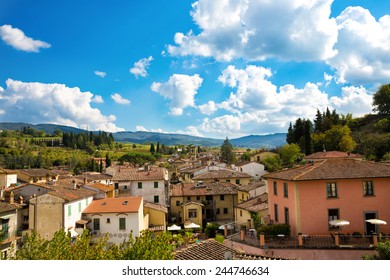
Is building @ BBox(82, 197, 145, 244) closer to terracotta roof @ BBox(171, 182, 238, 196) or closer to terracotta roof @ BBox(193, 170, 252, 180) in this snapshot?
terracotta roof @ BBox(171, 182, 238, 196)

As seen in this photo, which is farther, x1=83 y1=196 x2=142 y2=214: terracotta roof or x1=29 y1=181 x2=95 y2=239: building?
x1=83 y1=196 x2=142 y2=214: terracotta roof

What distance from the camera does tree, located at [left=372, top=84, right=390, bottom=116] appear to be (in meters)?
30.8

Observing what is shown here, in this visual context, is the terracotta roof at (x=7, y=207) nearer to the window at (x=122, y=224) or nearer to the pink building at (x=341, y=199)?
the window at (x=122, y=224)

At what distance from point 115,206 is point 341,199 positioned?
1020 centimetres

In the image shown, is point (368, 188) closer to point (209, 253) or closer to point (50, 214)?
point (209, 253)

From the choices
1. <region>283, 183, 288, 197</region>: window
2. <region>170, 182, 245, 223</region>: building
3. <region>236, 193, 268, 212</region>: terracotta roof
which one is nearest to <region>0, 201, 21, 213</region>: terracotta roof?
<region>283, 183, 288, 197</region>: window

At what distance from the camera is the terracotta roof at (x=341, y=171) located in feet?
36.2

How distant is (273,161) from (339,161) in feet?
76.7

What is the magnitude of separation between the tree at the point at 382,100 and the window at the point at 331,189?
2236 cm

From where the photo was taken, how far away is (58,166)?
46312mm

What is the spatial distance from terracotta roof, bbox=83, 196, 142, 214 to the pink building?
7814 mm

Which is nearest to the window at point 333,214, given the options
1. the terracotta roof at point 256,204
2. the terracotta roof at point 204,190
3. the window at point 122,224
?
the terracotta roof at point 256,204

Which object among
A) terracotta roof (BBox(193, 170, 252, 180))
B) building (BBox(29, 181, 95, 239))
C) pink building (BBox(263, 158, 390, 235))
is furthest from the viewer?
terracotta roof (BBox(193, 170, 252, 180))
